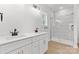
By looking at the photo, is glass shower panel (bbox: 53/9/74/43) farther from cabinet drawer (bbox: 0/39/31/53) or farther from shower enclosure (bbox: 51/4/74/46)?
cabinet drawer (bbox: 0/39/31/53)

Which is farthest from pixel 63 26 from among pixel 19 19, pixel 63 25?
pixel 19 19

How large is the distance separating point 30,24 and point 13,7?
0.61m

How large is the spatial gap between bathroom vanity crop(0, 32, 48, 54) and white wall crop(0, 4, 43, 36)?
295mm

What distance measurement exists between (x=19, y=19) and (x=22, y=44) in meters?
0.69

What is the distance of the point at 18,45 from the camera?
46.2 inches

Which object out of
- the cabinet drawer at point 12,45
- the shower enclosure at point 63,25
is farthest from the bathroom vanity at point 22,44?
the shower enclosure at point 63,25

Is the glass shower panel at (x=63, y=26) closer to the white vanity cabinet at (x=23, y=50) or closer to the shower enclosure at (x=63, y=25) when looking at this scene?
the shower enclosure at (x=63, y=25)

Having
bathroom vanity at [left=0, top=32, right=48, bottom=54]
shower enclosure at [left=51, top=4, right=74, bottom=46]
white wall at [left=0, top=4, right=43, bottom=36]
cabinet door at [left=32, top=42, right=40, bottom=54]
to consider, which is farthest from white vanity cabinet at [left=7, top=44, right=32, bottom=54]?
shower enclosure at [left=51, top=4, right=74, bottom=46]

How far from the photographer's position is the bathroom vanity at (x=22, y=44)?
99cm

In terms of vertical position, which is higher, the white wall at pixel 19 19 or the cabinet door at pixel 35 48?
the white wall at pixel 19 19

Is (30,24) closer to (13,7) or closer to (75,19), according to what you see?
(13,7)

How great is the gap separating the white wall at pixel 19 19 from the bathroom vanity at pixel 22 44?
30cm
